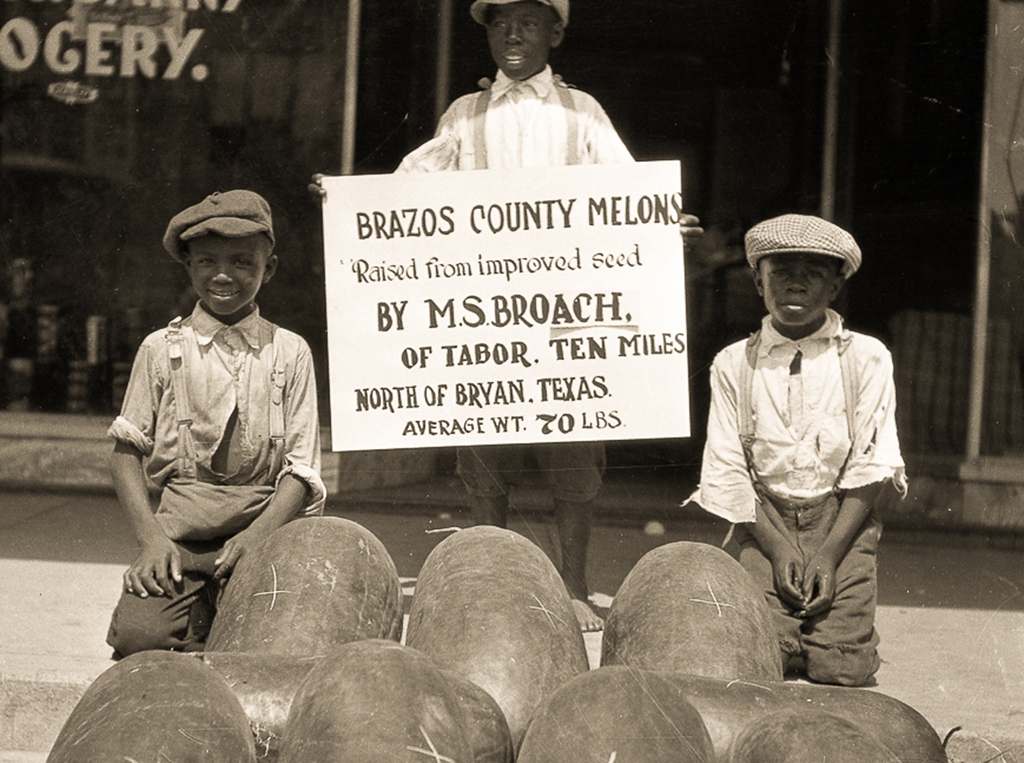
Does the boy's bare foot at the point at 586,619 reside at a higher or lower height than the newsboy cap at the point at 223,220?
lower

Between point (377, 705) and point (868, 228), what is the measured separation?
4.11m

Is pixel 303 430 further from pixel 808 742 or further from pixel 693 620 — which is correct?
pixel 808 742

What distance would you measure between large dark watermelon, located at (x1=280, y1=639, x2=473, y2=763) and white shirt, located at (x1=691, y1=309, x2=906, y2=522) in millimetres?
1891

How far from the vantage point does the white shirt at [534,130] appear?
4.61 metres

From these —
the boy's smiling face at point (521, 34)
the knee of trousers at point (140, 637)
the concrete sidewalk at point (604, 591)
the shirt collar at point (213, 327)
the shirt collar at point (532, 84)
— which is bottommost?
the concrete sidewalk at point (604, 591)

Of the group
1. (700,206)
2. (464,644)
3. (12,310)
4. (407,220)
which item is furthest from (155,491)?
(464,644)

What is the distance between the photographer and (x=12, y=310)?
19.2 ft

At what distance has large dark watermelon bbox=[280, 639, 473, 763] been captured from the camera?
2.29m

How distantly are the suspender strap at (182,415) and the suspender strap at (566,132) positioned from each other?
1384 millimetres

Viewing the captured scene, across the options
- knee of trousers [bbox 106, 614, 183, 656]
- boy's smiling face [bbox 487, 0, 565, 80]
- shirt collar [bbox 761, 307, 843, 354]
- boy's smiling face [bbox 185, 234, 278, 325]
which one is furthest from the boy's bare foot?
boy's smiling face [bbox 487, 0, 565, 80]

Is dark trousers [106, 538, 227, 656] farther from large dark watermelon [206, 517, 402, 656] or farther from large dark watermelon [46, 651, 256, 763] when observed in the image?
large dark watermelon [46, 651, 256, 763]

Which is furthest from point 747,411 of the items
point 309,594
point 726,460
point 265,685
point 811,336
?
point 265,685

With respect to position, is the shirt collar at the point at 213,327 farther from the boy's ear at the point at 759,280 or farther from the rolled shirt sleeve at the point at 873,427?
the rolled shirt sleeve at the point at 873,427

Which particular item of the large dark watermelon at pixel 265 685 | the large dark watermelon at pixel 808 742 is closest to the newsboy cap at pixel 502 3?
the large dark watermelon at pixel 265 685
